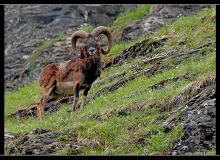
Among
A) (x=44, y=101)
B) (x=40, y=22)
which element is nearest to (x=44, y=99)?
(x=44, y=101)

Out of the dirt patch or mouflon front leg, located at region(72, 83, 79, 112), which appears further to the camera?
mouflon front leg, located at region(72, 83, 79, 112)

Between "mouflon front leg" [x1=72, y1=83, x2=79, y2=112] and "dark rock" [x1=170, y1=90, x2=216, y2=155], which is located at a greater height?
"dark rock" [x1=170, y1=90, x2=216, y2=155]

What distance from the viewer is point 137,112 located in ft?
59.2

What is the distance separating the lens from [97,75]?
70.4 ft

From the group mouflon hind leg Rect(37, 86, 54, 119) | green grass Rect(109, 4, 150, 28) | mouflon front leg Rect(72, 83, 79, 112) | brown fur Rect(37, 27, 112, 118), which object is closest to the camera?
mouflon front leg Rect(72, 83, 79, 112)

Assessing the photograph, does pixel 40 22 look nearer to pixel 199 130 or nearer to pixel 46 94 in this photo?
pixel 46 94

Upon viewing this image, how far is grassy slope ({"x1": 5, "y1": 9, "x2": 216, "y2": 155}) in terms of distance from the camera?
16.0 metres

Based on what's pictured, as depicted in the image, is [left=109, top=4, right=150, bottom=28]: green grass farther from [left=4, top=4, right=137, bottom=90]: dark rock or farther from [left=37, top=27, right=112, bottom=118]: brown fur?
Answer: [left=37, top=27, right=112, bottom=118]: brown fur

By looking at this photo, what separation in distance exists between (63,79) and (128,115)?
14.4ft

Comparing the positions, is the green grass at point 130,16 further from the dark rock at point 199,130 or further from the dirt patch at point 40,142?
the dark rock at point 199,130

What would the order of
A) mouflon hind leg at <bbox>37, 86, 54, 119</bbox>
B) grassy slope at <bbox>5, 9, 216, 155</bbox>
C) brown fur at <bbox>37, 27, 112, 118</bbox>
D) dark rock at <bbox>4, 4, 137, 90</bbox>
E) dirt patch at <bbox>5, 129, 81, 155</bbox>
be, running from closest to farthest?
grassy slope at <bbox>5, 9, 216, 155</bbox>
dirt patch at <bbox>5, 129, 81, 155</bbox>
brown fur at <bbox>37, 27, 112, 118</bbox>
mouflon hind leg at <bbox>37, 86, 54, 119</bbox>
dark rock at <bbox>4, 4, 137, 90</bbox>

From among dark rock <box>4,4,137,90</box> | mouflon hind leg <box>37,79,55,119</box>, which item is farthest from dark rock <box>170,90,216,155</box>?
dark rock <box>4,4,137,90</box>

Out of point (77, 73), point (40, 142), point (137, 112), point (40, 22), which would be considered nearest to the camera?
point (40, 142)

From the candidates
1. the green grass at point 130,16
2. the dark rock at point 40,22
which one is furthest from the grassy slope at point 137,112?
the dark rock at point 40,22
